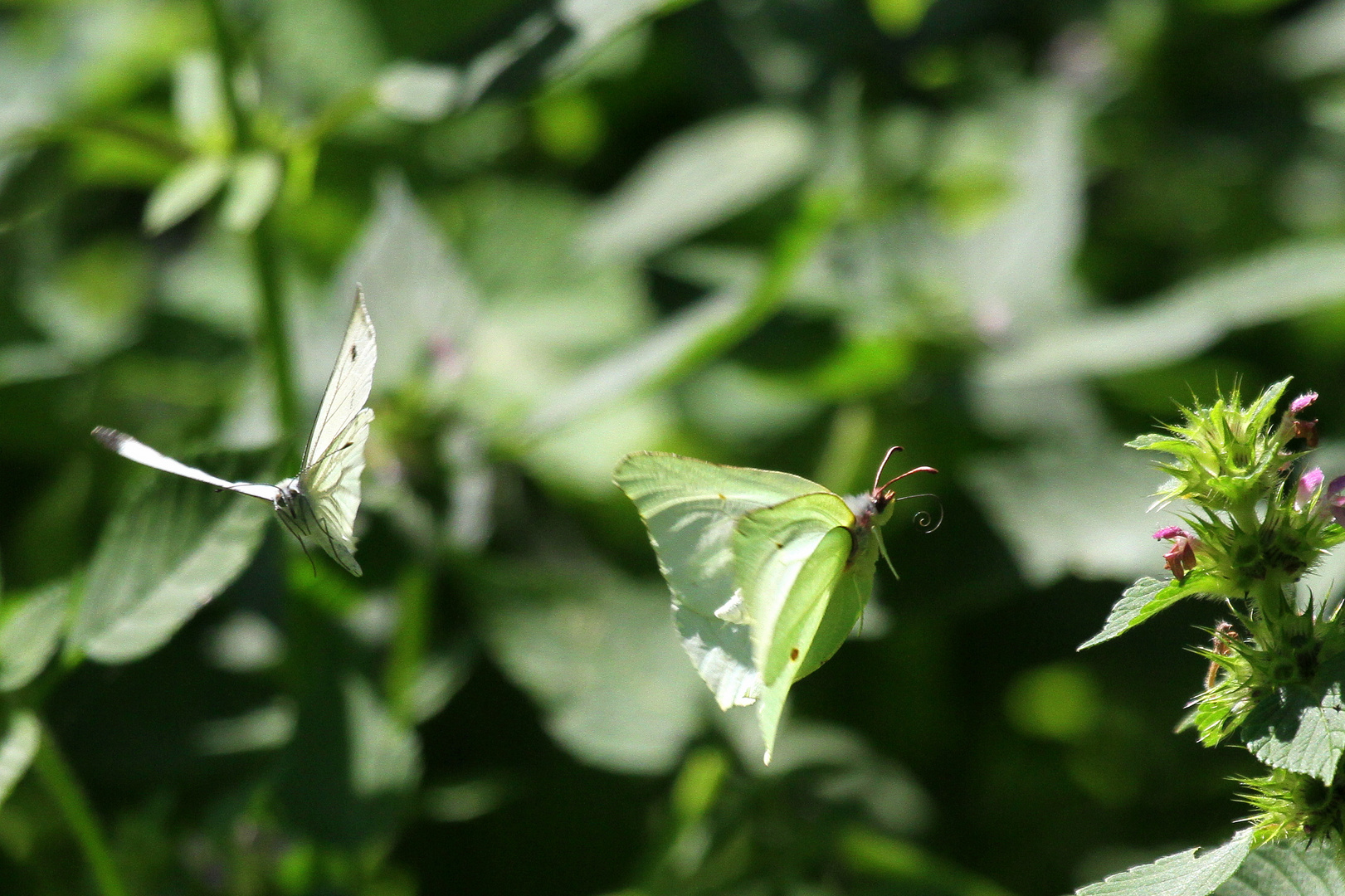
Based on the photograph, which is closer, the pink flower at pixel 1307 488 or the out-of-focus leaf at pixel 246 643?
the pink flower at pixel 1307 488

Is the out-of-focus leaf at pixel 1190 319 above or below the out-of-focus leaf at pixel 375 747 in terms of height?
above

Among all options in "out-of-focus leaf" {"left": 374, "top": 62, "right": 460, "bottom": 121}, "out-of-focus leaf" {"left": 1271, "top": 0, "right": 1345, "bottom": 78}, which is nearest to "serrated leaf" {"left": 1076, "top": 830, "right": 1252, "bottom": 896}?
"out-of-focus leaf" {"left": 374, "top": 62, "right": 460, "bottom": 121}

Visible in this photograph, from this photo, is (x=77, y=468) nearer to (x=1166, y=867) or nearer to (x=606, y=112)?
(x=606, y=112)

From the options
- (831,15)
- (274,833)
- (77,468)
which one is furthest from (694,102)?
(274,833)

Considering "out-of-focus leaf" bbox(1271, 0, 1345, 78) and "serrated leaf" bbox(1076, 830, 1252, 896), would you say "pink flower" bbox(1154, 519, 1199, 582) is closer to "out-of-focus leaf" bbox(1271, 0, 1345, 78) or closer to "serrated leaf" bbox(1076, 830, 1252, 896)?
"serrated leaf" bbox(1076, 830, 1252, 896)

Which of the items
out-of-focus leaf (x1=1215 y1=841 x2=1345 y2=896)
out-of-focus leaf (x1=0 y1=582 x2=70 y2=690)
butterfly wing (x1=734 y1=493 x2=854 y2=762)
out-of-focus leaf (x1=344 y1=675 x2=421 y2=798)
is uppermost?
butterfly wing (x1=734 y1=493 x2=854 y2=762)

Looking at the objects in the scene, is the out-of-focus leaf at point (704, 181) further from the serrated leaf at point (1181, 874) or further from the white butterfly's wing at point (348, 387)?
the serrated leaf at point (1181, 874)

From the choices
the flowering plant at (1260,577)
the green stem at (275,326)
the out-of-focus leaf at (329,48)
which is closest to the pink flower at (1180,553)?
the flowering plant at (1260,577)
